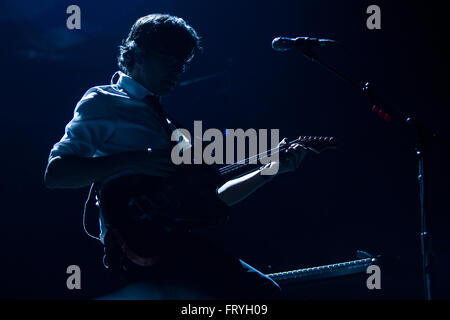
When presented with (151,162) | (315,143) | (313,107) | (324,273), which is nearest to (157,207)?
(151,162)

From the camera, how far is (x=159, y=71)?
1.96 meters

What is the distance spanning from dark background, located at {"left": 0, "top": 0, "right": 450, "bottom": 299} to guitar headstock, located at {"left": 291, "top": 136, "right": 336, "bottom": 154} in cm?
117

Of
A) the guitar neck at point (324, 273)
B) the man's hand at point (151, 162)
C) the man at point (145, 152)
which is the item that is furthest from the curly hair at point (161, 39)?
the guitar neck at point (324, 273)

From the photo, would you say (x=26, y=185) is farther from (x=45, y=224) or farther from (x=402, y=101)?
(x=402, y=101)

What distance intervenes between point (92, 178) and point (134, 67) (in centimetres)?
65

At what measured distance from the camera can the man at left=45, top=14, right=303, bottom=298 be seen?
1.64 m

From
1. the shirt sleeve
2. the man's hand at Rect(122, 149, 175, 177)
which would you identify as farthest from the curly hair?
the man's hand at Rect(122, 149, 175, 177)

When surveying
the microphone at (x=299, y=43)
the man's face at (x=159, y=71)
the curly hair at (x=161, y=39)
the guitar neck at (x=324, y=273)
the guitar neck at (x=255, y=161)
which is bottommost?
the guitar neck at (x=324, y=273)

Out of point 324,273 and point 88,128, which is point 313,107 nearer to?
point 324,273

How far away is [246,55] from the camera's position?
363 cm

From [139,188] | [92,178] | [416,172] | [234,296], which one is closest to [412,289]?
[416,172]

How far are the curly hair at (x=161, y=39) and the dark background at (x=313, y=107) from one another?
1.38m

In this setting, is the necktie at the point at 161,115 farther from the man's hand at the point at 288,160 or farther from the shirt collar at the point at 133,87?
the man's hand at the point at 288,160

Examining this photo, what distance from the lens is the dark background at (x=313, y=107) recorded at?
10.9 feet
